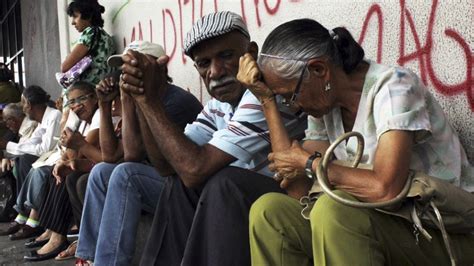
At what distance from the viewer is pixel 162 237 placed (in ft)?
8.14

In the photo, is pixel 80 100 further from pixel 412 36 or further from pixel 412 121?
pixel 412 121

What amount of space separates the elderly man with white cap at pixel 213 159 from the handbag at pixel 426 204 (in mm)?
453

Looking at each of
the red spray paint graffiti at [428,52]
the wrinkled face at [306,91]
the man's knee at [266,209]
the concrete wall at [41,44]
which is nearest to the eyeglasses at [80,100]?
the red spray paint graffiti at [428,52]

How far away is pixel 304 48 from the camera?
1.98m

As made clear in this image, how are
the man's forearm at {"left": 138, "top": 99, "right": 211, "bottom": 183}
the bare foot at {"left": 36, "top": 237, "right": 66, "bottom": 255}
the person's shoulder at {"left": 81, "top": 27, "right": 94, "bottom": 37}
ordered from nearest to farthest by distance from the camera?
the man's forearm at {"left": 138, "top": 99, "right": 211, "bottom": 183} < the bare foot at {"left": 36, "top": 237, "right": 66, "bottom": 255} < the person's shoulder at {"left": 81, "top": 27, "right": 94, "bottom": 37}

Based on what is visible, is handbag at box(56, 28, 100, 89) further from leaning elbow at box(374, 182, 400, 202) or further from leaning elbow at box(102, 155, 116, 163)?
leaning elbow at box(374, 182, 400, 202)

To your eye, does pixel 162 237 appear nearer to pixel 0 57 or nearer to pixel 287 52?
pixel 287 52

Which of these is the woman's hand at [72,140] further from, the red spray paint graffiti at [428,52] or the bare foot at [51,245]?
the red spray paint graffiti at [428,52]

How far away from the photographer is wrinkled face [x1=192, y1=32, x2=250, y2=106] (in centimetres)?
261

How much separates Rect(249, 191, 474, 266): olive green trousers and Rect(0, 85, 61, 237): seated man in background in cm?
362

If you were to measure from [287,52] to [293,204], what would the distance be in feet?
1.56

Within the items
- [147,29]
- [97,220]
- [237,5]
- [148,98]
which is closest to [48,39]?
[147,29]

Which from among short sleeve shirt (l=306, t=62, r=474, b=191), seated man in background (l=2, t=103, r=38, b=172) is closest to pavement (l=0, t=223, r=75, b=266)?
seated man in background (l=2, t=103, r=38, b=172)

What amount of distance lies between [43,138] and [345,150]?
3.79 meters
